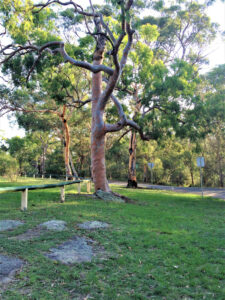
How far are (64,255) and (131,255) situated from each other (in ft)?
3.56

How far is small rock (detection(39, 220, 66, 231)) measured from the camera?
5508mm

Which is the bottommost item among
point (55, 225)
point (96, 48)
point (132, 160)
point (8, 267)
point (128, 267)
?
point (128, 267)

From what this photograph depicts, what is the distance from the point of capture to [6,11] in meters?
8.91

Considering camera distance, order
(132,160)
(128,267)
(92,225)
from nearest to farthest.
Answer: (128,267) < (92,225) < (132,160)

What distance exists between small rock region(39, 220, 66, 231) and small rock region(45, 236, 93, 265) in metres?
0.85

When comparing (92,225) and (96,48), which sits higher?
(96,48)

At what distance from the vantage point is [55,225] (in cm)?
570

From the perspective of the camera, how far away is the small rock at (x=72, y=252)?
3.89 metres

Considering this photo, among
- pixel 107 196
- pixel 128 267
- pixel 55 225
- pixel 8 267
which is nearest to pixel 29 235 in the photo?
pixel 55 225

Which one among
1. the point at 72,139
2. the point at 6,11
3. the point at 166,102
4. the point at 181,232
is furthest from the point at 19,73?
the point at 72,139

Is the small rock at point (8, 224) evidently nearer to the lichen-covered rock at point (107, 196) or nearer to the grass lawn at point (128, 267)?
the grass lawn at point (128, 267)

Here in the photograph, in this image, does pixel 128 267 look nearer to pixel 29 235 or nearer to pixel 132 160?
pixel 29 235

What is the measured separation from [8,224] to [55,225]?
1009mm

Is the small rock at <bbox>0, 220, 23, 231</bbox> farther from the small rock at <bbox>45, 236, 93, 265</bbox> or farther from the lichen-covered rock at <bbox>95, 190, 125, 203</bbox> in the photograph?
the lichen-covered rock at <bbox>95, 190, 125, 203</bbox>
